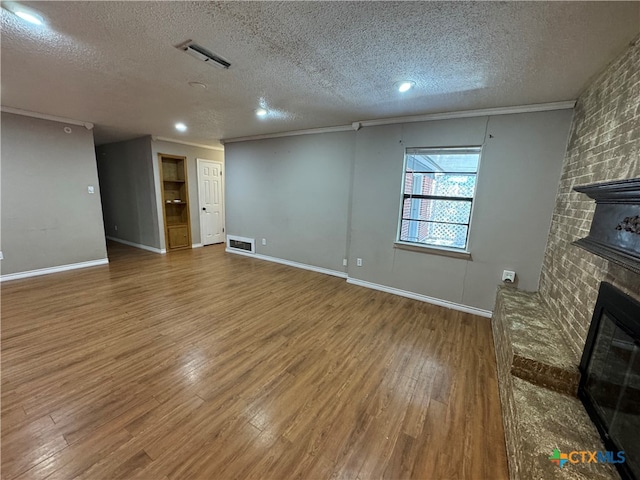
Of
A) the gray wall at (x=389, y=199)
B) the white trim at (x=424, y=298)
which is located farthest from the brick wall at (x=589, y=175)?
the white trim at (x=424, y=298)

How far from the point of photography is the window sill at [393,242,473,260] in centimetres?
331

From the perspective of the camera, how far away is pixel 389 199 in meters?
3.72

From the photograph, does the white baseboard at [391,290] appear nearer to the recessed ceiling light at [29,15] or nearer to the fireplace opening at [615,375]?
the fireplace opening at [615,375]

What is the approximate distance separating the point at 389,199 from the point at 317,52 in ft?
7.34

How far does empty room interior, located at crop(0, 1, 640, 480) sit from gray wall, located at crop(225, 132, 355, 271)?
0.06 metres

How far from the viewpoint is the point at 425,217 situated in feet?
Answer: 11.7

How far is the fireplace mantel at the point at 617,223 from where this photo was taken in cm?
119

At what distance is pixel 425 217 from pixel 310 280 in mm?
2034

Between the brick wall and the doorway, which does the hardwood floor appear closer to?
the brick wall

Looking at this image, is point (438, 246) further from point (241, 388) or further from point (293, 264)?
point (241, 388)

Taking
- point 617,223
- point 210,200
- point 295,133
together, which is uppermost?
point 295,133

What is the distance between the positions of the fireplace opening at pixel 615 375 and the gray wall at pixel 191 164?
651 centimetres

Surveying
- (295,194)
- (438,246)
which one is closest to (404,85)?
(438,246)

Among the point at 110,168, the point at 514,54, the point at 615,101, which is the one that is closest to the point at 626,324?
the point at 615,101
